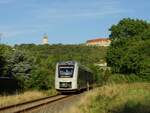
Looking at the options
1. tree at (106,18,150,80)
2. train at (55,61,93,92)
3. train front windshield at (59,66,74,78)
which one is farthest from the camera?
tree at (106,18,150,80)

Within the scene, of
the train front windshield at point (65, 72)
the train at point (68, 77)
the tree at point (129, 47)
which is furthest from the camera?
the tree at point (129, 47)

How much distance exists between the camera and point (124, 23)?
87.8 metres

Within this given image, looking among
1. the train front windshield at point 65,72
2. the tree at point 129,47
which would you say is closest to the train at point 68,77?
the train front windshield at point 65,72

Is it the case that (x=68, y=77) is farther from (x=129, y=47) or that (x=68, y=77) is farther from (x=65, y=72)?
(x=129, y=47)

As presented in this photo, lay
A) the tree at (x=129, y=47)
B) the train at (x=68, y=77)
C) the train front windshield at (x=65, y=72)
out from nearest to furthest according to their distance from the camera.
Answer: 1. the train at (x=68, y=77)
2. the train front windshield at (x=65, y=72)
3. the tree at (x=129, y=47)

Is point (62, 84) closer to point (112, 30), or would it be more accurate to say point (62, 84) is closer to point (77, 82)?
point (77, 82)

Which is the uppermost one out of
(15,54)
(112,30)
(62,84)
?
(112,30)

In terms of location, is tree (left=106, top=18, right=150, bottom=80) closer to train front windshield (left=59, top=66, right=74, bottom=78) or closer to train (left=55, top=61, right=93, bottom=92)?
train (left=55, top=61, right=93, bottom=92)

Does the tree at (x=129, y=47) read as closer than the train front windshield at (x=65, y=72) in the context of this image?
No

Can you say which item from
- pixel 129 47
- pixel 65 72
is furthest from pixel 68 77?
pixel 129 47

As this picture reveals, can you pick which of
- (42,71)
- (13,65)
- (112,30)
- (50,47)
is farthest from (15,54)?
(50,47)

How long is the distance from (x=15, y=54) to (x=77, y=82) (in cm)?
1994

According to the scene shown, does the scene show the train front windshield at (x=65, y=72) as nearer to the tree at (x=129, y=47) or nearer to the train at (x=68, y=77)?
the train at (x=68, y=77)

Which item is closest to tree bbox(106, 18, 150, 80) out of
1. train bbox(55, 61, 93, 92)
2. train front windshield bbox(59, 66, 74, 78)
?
train bbox(55, 61, 93, 92)
